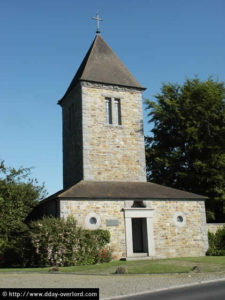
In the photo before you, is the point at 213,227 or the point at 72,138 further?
the point at 72,138

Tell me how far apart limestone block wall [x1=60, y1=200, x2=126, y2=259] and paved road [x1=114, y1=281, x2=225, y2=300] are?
8975 mm

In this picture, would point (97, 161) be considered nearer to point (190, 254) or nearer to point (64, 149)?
point (64, 149)

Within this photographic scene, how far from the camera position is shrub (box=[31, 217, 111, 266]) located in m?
15.8

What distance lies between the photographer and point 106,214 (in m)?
18.2

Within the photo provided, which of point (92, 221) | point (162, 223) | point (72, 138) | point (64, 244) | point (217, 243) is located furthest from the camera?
point (72, 138)

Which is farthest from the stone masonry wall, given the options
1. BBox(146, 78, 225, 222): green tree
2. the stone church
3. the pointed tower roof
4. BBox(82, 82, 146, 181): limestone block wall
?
BBox(146, 78, 225, 222): green tree

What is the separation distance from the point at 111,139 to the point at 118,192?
162 inches

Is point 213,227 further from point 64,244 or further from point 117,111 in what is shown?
point 64,244

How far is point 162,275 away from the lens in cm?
1146

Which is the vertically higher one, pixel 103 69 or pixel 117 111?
pixel 103 69

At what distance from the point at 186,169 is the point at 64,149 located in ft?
32.0

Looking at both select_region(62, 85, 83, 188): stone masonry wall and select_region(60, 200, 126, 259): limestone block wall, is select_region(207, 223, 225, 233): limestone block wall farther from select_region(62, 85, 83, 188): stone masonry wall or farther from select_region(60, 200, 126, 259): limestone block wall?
select_region(62, 85, 83, 188): stone masonry wall

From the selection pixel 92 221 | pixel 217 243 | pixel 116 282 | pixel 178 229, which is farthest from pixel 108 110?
pixel 116 282

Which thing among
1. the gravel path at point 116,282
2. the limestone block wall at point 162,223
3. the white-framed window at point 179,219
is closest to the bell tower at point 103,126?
the limestone block wall at point 162,223
